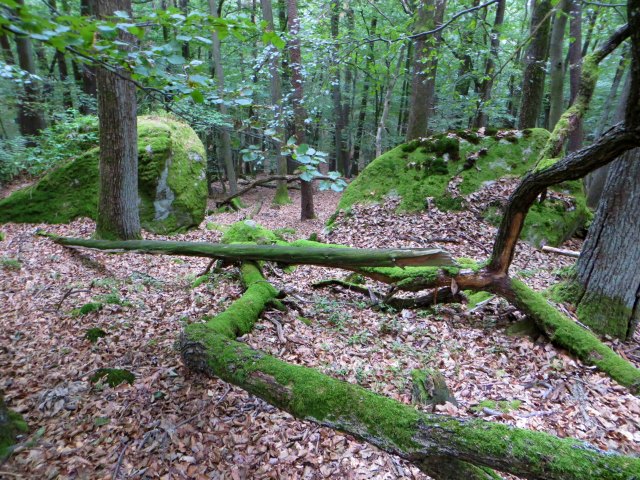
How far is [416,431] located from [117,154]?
7.08 metres

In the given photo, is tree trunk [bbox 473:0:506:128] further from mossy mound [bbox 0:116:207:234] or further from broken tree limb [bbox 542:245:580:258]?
mossy mound [bbox 0:116:207:234]

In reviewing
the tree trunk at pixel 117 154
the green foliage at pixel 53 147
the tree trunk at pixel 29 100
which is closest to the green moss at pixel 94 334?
the tree trunk at pixel 117 154

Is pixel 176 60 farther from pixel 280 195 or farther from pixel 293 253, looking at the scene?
pixel 280 195

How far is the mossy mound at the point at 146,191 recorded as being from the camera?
891cm

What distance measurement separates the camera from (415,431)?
227 cm

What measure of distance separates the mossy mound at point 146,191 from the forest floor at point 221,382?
273 centimetres

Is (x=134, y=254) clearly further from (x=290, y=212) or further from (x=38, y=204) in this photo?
(x=290, y=212)

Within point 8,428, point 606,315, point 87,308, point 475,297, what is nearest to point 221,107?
point 87,308

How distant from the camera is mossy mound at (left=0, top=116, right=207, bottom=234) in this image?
891 cm

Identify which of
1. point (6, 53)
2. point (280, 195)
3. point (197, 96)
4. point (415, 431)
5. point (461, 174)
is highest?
point (6, 53)

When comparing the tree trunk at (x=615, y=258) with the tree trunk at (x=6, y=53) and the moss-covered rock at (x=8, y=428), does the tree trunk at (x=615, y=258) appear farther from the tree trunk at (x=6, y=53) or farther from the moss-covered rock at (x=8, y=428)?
the tree trunk at (x=6, y=53)

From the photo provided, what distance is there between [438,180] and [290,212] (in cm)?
738

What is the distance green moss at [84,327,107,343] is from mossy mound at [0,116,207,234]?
5302mm

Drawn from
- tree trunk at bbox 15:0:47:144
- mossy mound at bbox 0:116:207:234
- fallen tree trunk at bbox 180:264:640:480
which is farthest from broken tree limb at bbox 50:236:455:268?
tree trunk at bbox 15:0:47:144
